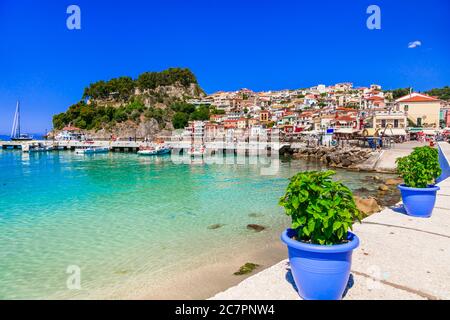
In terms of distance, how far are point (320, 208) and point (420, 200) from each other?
445cm

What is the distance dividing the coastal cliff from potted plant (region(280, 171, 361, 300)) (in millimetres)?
83674

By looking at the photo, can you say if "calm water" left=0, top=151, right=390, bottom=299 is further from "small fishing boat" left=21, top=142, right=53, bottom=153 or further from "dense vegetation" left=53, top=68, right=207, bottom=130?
"dense vegetation" left=53, top=68, right=207, bottom=130

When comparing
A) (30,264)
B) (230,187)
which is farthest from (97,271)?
(230,187)

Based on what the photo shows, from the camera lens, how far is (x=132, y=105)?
9438 centimetres

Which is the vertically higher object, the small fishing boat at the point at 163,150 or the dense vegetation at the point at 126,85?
the dense vegetation at the point at 126,85

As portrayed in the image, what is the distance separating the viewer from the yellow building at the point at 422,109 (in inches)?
1940

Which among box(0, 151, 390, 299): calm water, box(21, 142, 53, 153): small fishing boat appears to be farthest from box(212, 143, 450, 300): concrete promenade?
box(21, 142, 53, 153): small fishing boat

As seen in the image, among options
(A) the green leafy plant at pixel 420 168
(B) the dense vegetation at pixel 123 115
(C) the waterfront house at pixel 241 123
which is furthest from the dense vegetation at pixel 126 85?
(A) the green leafy plant at pixel 420 168

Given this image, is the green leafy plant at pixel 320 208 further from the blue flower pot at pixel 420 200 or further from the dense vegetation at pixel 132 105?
the dense vegetation at pixel 132 105

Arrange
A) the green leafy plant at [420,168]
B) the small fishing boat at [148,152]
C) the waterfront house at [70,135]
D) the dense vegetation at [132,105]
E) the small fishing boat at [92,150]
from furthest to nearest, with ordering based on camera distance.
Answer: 1. the dense vegetation at [132,105]
2. the waterfront house at [70,135]
3. the small fishing boat at [92,150]
4. the small fishing boat at [148,152]
5. the green leafy plant at [420,168]

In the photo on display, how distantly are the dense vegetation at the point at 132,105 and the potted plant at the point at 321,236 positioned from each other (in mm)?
86932

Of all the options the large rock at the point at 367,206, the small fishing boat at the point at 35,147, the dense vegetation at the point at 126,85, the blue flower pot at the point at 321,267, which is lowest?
the large rock at the point at 367,206

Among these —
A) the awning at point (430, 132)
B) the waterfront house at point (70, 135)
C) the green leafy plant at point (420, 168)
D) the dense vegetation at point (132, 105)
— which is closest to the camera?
the green leafy plant at point (420, 168)
